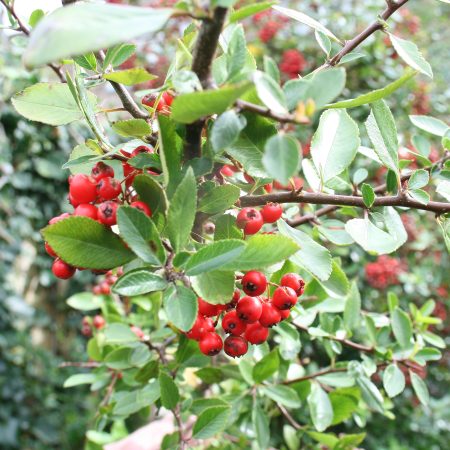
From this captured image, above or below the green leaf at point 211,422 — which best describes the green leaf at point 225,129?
above

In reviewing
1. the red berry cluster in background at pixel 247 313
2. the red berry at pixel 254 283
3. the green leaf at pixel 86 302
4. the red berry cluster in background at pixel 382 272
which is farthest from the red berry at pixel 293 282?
the red berry cluster in background at pixel 382 272

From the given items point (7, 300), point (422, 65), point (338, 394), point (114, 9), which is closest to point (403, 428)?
point (338, 394)

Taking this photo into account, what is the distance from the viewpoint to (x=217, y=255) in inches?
19.3

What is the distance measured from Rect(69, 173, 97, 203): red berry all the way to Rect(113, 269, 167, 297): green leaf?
104mm

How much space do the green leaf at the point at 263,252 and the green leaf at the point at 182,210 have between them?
0.06m

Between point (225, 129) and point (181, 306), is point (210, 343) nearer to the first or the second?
point (181, 306)

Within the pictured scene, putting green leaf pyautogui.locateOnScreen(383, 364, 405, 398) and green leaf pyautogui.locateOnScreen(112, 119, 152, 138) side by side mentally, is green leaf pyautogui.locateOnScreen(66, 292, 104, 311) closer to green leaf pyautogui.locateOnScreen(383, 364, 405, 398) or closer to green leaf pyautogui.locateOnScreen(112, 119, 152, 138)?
green leaf pyautogui.locateOnScreen(383, 364, 405, 398)

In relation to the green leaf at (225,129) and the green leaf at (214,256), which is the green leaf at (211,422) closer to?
the green leaf at (214,256)

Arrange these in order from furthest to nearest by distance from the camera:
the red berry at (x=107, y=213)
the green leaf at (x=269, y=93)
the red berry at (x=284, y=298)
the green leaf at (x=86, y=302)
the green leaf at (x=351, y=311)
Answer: the green leaf at (x=86, y=302) → the green leaf at (x=351, y=311) → the red berry at (x=284, y=298) → the red berry at (x=107, y=213) → the green leaf at (x=269, y=93)

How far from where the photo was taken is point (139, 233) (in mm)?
511

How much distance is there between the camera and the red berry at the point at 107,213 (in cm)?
53

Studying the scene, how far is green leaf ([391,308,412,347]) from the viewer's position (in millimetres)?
1037

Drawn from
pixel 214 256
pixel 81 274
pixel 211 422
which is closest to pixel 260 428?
pixel 211 422

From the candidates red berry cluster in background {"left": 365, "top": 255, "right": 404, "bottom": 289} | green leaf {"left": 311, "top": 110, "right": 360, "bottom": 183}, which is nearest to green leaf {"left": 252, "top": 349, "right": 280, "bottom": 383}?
green leaf {"left": 311, "top": 110, "right": 360, "bottom": 183}
